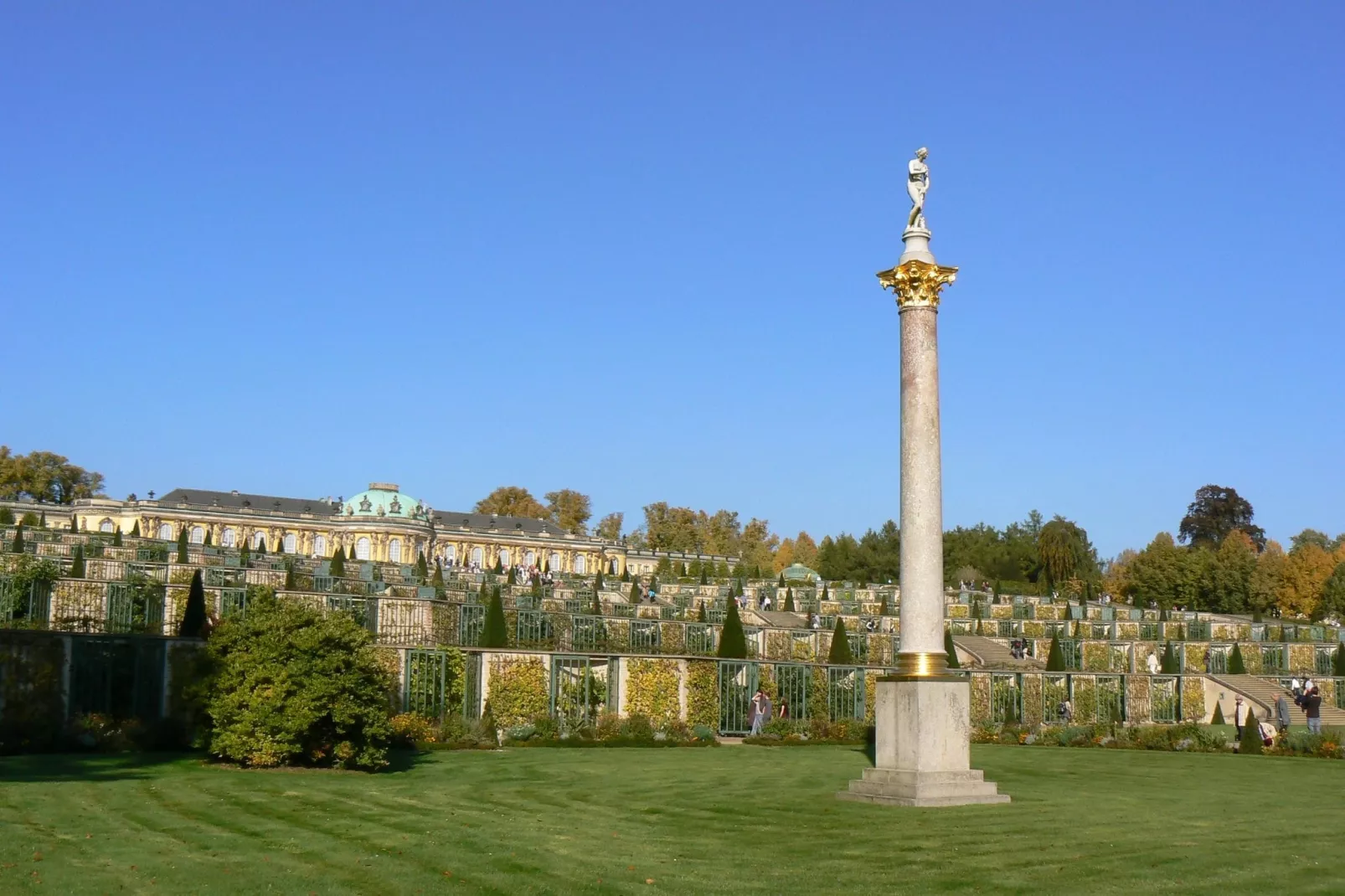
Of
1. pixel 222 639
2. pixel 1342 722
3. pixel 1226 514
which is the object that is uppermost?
pixel 1226 514

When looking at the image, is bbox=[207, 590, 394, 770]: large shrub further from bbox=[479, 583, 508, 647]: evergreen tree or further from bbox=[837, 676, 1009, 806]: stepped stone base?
bbox=[479, 583, 508, 647]: evergreen tree

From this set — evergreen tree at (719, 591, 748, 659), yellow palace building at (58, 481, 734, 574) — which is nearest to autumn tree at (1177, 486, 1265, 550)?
yellow palace building at (58, 481, 734, 574)

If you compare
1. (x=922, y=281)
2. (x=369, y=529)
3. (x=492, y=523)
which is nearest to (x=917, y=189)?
(x=922, y=281)

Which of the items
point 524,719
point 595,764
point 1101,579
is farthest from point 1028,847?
point 1101,579

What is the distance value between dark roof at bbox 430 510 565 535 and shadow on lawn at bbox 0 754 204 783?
132 metres

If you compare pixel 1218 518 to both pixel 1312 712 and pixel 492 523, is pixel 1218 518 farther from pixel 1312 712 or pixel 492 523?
pixel 1312 712

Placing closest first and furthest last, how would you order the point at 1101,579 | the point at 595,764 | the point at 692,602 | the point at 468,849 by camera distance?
the point at 468,849, the point at 595,764, the point at 692,602, the point at 1101,579

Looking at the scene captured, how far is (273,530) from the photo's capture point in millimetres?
147125

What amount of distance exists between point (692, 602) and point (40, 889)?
60432 mm

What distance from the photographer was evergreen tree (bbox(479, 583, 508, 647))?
3984cm

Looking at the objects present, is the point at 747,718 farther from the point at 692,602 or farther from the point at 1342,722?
the point at 692,602

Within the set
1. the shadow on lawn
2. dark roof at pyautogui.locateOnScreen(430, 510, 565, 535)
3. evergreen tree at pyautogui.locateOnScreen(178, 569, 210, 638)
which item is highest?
dark roof at pyautogui.locateOnScreen(430, 510, 565, 535)

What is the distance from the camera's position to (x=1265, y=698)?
4762 centimetres

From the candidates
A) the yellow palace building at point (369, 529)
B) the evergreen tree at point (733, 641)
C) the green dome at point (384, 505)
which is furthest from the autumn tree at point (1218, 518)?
the evergreen tree at point (733, 641)
